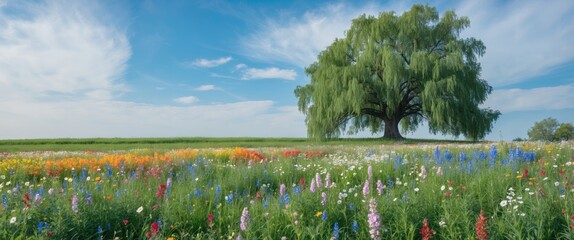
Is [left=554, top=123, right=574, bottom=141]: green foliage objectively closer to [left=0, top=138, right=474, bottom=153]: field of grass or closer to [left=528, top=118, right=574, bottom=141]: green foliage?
[left=528, top=118, right=574, bottom=141]: green foliage

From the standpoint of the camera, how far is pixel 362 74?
2642 cm

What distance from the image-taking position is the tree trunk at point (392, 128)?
97.7 ft

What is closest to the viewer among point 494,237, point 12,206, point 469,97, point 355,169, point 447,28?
point 494,237

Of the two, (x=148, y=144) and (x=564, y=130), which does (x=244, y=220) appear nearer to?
(x=148, y=144)

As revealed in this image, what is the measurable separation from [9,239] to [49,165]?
6.53 metres

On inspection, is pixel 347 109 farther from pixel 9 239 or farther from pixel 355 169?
pixel 9 239

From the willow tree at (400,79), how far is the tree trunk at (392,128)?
35mm

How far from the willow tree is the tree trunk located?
3 centimetres

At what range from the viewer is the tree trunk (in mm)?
29766

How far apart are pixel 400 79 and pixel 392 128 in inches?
213

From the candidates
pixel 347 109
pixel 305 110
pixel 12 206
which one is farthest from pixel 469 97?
pixel 12 206

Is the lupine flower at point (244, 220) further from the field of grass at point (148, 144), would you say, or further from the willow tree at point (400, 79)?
the willow tree at point (400, 79)

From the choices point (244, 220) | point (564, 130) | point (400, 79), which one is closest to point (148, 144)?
point (400, 79)

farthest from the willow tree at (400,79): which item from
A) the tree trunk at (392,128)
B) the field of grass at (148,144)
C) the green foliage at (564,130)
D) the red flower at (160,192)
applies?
the red flower at (160,192)
